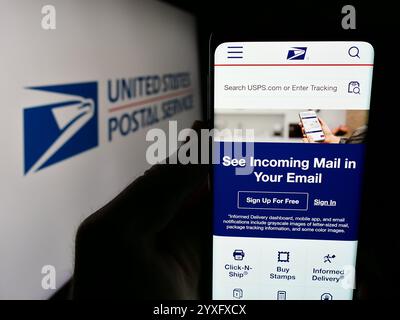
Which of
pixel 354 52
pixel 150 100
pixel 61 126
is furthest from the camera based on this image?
pixel 150 100

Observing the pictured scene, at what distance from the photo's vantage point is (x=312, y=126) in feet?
1.44

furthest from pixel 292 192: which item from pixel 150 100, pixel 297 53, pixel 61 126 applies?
pixel 150 100

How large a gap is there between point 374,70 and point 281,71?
0.10 meters

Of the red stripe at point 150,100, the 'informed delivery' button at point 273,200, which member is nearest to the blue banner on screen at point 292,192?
the 'informed delivery' button at point 273,200

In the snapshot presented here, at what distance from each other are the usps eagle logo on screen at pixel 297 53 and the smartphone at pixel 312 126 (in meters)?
0.06

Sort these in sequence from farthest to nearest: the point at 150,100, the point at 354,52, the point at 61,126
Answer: the point at 150,100, the point at 61,126, the point at 354,52

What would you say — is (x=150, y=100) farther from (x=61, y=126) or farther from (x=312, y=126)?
(x=312, y=126)

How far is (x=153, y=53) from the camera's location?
6.45 feet

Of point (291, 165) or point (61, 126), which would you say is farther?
point (61, 126)

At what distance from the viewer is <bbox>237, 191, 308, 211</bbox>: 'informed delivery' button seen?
0.46m

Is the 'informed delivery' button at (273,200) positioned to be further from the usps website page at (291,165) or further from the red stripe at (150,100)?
the red stripe at (150,100)

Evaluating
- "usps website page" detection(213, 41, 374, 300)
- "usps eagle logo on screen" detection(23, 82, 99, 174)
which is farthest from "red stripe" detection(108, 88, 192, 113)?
"usps website page" detection(213, 41, 374, 300)

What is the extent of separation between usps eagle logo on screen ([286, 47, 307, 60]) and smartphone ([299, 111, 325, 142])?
0.06 metres

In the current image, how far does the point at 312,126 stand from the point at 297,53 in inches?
3.1
